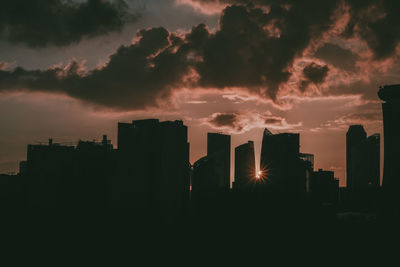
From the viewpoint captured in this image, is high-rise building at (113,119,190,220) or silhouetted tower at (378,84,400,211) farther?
high-rise building at (113,119,190,220)

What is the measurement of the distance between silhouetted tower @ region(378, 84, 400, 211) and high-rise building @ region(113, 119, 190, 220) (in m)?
75.3

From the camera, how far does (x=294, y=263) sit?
542ft

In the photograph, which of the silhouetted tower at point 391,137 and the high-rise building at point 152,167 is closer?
the silhouetted tower at point 391,137

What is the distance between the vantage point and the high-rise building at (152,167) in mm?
182875

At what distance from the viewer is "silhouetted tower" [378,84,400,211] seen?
174750 mm

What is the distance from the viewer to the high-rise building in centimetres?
18288

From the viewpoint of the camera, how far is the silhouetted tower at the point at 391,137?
17475cm

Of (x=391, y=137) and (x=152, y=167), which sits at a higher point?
(x=391, y=137)

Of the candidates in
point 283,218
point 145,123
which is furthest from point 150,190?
point 283,218

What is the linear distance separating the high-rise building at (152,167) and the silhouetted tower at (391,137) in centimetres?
7527

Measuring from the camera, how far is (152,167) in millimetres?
187875

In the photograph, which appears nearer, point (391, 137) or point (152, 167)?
A: point (391, 137)

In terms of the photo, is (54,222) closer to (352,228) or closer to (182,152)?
(182,152)

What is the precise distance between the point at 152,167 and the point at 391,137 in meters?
90.6
